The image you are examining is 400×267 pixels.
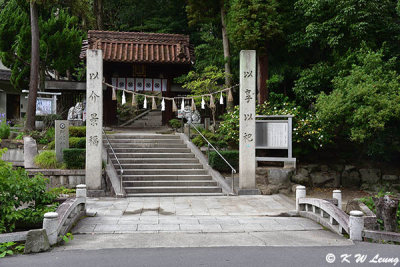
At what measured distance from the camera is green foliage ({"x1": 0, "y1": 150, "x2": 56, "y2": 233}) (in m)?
7.49

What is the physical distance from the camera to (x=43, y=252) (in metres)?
6.66

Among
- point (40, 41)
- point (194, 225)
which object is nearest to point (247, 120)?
point (194, 225)

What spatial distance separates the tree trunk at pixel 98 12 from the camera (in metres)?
28.1

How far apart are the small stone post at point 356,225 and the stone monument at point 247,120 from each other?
6122 millimetres

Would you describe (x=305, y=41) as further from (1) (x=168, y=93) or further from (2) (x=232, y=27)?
(1) (x=168, y=93)

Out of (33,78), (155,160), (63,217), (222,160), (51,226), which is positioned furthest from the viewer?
(33,78)

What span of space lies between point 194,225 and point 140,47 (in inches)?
613

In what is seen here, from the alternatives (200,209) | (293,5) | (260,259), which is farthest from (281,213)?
(293,5)

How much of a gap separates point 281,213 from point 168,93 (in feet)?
45.0

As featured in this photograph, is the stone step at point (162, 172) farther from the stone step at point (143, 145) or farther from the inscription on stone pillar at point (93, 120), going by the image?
the stone step at point (143, 145)

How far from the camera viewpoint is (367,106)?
13984 mm

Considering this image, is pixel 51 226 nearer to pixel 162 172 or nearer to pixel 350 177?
pixel 162 172

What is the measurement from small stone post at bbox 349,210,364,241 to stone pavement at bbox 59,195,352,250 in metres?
0.19

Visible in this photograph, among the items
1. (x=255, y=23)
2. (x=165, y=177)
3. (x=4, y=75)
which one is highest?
(x=255, y=23)
